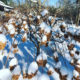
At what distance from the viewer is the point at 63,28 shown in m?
1.73

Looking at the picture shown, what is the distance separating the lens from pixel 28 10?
7.04 feet

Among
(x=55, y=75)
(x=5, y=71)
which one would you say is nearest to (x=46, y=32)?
(x=5, y=71)

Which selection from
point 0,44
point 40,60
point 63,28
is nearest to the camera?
point 0,44

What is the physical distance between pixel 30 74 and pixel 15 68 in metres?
0.17

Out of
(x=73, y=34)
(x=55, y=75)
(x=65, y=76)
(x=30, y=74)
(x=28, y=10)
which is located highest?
(x=28, y=10)

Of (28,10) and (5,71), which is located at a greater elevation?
(28,10)

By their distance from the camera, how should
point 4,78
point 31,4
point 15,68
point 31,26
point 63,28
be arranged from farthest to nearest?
point 31,26
point 31,4
point 63,28
point 15,68
point 4,78

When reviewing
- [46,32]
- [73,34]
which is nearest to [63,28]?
[73,34]

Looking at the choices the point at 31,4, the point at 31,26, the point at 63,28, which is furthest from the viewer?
the point at 31,26

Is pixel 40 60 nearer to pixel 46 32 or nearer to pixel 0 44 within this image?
pixel 46 32

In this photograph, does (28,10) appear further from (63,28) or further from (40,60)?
(40,60)

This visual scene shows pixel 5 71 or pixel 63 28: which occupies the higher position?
pixel 63 28

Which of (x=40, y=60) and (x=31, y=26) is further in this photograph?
(x=31, y=26)

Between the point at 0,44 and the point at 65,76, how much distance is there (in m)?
0.87
